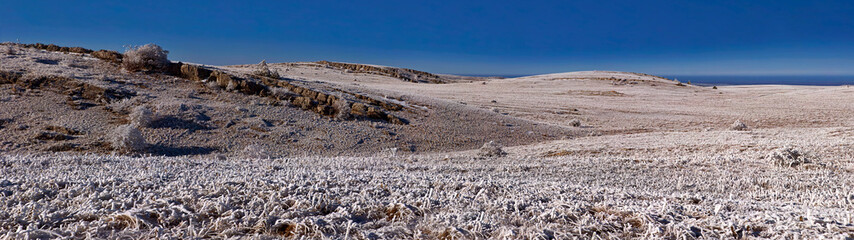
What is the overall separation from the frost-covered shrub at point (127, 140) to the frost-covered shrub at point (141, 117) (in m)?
1.16

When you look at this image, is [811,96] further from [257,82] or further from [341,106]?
[257,82]

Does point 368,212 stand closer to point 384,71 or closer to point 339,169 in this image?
point 339,169

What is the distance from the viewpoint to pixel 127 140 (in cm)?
1023

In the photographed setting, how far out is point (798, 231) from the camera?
2.39 meters

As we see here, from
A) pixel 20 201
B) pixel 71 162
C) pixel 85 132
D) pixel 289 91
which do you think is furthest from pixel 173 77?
pixel 20 201

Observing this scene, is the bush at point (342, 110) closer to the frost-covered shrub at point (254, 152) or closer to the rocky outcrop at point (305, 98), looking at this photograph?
the rocky outcrop at point (305, 98)

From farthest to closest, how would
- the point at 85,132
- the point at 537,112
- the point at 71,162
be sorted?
the point at 537,112 → the point at 85,132 → the point at 71,162

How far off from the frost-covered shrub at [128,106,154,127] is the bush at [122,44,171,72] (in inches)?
211

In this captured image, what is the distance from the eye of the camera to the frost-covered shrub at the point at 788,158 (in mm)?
6485

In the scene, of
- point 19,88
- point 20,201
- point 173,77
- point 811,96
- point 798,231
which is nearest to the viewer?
point 798,231

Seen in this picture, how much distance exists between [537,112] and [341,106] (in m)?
11.4

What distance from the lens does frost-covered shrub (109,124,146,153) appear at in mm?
10203

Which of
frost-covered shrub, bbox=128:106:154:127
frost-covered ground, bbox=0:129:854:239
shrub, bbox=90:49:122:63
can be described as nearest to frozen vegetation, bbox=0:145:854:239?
frost-covered ground, bbox=0:129:854:239

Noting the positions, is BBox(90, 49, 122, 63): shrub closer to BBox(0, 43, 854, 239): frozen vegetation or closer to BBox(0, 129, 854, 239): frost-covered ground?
BBox(0, 43, 854, 239): frozen vegetation
